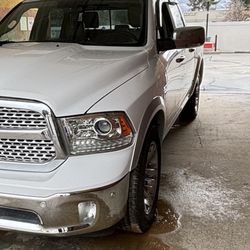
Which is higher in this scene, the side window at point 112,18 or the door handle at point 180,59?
the side window at point 112,18

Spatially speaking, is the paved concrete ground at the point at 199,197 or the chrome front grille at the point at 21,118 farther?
the paved concrete ground at the point at 199,197

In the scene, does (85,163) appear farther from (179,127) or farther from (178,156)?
(179,127)

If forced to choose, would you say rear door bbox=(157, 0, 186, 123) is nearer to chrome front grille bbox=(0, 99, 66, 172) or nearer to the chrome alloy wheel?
the chrome alloy wheel

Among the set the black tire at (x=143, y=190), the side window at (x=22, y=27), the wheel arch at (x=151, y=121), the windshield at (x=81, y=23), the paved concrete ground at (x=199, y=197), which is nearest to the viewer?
the wheel arch at (x=151, y=121)

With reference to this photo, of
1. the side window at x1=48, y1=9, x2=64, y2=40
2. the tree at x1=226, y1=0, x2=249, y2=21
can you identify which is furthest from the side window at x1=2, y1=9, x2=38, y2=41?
the tree at x1=226, y1=0, x2=249, y2=21

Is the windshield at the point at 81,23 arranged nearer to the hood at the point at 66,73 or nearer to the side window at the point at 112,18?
the side window at the point at 112,18

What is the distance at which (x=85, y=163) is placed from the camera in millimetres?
2139

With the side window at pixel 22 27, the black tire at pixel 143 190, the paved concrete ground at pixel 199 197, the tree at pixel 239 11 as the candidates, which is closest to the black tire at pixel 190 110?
the paved concrete ground at pixel 199 197

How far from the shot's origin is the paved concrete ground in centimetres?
276

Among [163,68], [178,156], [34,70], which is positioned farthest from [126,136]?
[178,156]

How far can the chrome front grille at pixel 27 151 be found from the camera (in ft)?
7.17

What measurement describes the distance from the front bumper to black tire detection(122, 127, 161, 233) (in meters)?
0.23

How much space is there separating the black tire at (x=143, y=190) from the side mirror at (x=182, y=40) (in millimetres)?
788

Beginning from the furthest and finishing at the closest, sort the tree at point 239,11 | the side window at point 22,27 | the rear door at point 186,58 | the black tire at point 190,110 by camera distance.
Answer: the tree at point 239,11, the black tire at point 190,110, the rear door at point 186,58, the side window at point 22,27
